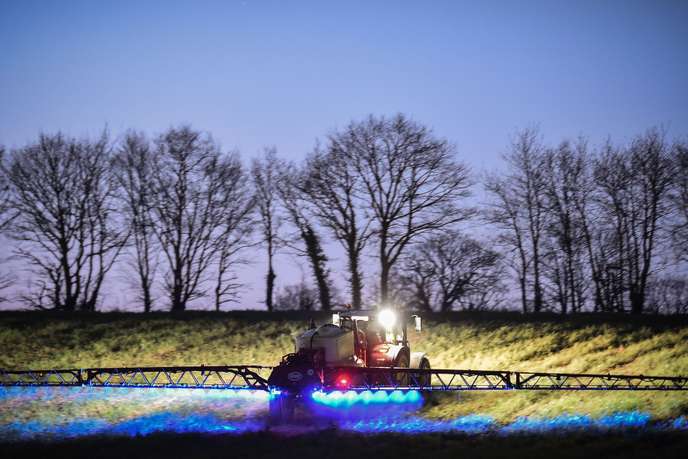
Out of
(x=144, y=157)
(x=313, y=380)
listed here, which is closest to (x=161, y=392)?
(x=313, y=380)

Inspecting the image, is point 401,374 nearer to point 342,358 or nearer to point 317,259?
point 342,358

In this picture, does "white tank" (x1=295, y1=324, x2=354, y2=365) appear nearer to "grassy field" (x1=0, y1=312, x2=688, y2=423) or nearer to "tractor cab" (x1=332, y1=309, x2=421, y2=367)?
"tractor cab" (x1=332, y1=309, x2=421, y2=367)

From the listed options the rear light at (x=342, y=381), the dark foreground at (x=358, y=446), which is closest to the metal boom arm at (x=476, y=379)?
the rear light at (x=342, y=381)

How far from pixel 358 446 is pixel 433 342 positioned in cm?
1761

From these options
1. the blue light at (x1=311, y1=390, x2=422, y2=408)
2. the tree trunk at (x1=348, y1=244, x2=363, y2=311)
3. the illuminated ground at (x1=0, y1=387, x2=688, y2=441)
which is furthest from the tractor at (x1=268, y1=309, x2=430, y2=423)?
the tree trunk at (x1=348, y1=244, x2=363, y2=311)

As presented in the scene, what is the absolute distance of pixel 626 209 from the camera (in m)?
45.5

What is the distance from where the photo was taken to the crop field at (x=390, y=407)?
52.7ft

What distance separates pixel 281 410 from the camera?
1866 centimetres

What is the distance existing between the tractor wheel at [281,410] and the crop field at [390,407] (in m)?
0.35

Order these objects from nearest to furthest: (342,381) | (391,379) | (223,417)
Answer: (342,381)
(223,417)
(391,379)

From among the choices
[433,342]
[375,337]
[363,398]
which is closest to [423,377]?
[375,337]

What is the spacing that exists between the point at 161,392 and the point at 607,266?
1348 inches

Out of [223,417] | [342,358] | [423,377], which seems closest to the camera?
[342,358]

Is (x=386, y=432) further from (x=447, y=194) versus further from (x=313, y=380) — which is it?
(x=447, y=194)
